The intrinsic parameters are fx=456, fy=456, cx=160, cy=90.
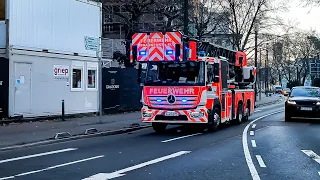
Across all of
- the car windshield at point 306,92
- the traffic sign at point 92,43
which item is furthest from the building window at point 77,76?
the car windshield at point 306,92

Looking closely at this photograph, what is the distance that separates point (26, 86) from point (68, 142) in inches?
243

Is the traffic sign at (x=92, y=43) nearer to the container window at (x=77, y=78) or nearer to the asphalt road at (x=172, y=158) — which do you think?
the asphalt road at (x=172, y=158)

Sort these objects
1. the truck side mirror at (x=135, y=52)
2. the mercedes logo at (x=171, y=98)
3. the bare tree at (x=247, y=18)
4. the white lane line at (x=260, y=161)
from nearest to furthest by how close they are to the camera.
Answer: the white lane line at (x=260, y=161)
the mercedes logo at (x=171, y=98)
the truck side mirror at (x=135, y=52)
the bare tree at (x=247, y=18)

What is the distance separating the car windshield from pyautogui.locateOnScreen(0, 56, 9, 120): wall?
46.0ft

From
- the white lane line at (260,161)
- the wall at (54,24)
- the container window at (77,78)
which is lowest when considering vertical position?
the white lane line at (260,161)

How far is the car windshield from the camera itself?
75.9 feet

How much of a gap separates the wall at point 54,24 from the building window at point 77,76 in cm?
67

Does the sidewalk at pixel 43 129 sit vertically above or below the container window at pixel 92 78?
below

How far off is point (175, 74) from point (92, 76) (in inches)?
346

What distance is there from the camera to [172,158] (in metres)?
10.7

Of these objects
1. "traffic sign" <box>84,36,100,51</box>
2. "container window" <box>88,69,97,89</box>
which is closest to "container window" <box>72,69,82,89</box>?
"container window" <box>88,69,97,89</box>

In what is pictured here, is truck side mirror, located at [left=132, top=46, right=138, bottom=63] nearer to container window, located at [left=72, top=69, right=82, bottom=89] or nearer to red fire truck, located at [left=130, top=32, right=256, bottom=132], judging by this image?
red fire truck, located at [left=130, top=32, right=256, bottom=132]

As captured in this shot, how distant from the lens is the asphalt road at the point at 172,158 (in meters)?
8.67

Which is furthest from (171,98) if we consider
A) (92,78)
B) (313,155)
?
(92,78)
